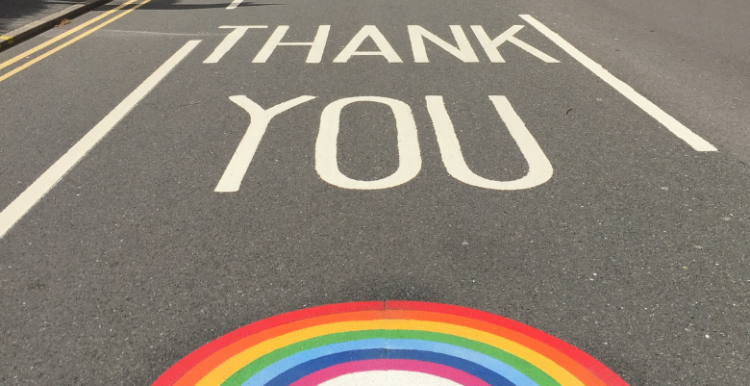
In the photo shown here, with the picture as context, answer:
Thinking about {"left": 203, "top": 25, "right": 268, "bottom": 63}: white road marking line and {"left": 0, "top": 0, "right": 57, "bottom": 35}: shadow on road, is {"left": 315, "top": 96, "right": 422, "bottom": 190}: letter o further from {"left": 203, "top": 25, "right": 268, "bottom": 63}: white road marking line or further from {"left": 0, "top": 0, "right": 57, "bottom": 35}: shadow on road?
{"left": 0, "top": 0, "right": 57, "bottom": 35}: shadow on road

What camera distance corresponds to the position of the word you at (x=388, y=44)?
26.3 feet

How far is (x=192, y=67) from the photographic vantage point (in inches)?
300

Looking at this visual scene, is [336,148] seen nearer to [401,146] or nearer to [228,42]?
[401,146]

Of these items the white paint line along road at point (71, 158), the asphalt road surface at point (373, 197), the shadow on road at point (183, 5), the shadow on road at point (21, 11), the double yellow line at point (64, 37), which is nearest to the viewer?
the asphalt road surface at point (373, 197)

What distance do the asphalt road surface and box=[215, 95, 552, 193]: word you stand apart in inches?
1.0

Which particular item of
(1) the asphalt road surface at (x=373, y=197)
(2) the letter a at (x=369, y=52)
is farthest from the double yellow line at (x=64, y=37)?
(2) the letter a at (x=369, y=52)

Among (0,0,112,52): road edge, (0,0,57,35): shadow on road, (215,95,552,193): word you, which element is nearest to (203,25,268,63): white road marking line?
(215,95,552,193): word you

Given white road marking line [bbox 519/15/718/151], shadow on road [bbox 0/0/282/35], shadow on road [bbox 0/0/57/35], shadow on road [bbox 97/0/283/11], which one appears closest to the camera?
white road marking line [bbox 519/15/718/151]

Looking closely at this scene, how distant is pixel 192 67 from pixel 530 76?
12.4 feet

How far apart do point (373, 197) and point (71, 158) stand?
241 cm

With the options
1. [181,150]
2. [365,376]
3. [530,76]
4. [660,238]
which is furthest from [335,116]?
[365,376]

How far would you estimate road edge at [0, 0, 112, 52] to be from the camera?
8.86 m

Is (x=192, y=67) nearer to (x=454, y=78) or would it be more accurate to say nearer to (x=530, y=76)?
(x=454, y=78)

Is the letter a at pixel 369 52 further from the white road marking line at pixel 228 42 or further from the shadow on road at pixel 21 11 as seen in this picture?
the shadow on road at pixel 21 11
